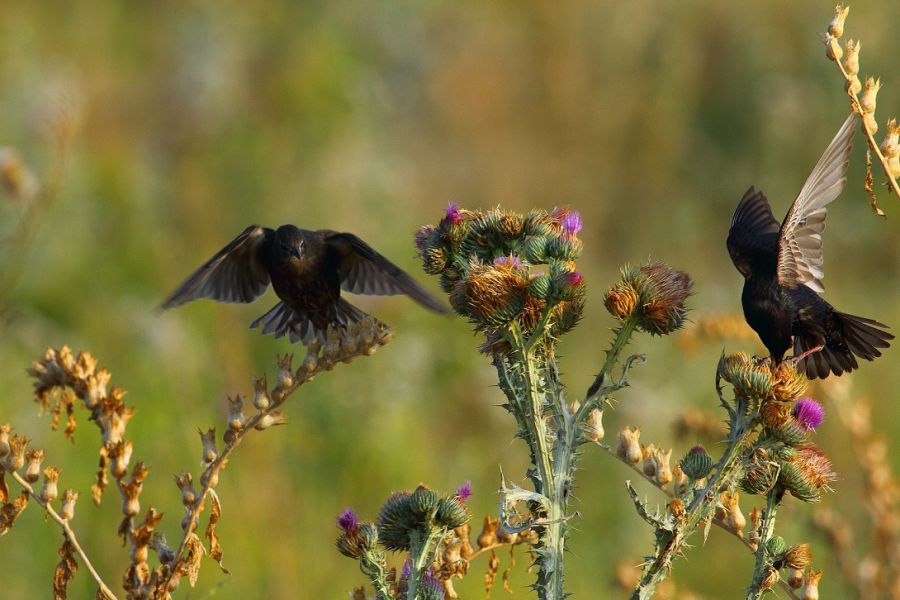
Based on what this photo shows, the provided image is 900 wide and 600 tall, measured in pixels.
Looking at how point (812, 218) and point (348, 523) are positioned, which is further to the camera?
point (812, 218)

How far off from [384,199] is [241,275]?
5.21m

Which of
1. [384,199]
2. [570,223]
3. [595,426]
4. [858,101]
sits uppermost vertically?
[384,199]

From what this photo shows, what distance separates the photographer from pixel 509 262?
2.46 meters

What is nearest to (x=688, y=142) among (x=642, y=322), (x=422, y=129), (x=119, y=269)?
(x=422, y=129)

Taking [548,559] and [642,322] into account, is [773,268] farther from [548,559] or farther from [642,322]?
[548,559]

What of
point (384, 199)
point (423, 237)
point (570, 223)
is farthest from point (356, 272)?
point (384, 199)

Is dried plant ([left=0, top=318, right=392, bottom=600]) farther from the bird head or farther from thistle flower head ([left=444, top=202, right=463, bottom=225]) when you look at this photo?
the bird head

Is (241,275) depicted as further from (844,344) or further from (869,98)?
(869,98)

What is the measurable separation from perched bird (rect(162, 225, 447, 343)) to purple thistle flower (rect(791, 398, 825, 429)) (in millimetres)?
1787

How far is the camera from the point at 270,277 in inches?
173

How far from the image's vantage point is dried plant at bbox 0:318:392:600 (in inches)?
92.0

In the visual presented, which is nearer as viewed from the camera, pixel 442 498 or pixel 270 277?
pixel 442 498

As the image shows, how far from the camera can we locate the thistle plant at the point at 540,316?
2189 mm

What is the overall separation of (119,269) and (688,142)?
8073 mm
